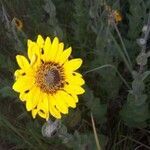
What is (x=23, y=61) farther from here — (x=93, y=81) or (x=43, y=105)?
(x=93, y=81)

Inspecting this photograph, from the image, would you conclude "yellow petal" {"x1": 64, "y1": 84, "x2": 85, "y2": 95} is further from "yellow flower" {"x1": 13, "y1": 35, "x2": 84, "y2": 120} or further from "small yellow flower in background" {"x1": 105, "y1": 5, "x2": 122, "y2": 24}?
"small yellow flower in background" {"x1": 105, "y1": 5, "x2": 122, "y2": 24}

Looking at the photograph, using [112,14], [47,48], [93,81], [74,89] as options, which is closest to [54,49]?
[47,48]

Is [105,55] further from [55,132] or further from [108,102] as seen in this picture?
[55,132]

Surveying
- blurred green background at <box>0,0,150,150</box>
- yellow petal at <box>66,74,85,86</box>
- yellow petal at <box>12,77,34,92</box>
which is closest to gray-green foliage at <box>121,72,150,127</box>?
blurred green background at <box>0,0,150,150</box>

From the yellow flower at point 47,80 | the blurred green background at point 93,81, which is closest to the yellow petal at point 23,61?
the yellow flower at point 47,80

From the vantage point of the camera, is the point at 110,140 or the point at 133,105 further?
the point at 110,140

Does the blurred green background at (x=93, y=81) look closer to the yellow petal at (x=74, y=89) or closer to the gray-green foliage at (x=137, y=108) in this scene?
the gray-green foliage at (x=137, y=108)

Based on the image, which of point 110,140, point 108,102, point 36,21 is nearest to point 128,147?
point 110,140
